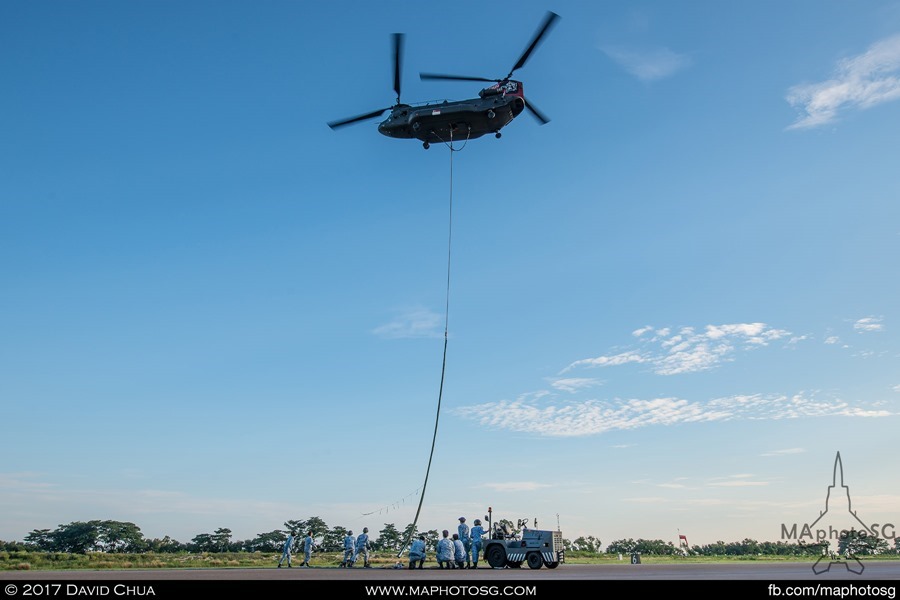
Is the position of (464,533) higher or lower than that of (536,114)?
lower

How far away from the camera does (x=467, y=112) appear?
100 feet

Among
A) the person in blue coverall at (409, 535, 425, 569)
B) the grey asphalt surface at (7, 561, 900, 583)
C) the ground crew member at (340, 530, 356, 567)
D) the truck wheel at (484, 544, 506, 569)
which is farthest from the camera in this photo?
the ground crew member at (340, 530, 356, 567)

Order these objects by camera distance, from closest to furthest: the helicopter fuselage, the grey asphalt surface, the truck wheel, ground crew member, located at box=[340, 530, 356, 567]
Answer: the grey asphalt surface
the truck wheel
ground crew member, located at box=[340, 530, 356, 567]
the helicopter fuselage

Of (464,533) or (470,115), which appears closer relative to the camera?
(464,533)

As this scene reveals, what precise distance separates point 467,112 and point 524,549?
18406 millimetres

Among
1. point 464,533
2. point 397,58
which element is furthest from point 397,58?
point 464,533

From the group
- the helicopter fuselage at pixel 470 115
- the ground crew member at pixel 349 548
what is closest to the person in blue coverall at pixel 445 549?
the ground crew member at pixel 349 548

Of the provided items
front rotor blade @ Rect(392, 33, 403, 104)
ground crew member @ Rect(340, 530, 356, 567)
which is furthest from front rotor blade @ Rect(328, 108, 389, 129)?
ground crew member @ Rect(340, 530, 356, 567)

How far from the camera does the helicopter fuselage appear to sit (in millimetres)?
30594

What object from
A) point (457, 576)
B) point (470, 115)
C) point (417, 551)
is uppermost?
point (470, 115)

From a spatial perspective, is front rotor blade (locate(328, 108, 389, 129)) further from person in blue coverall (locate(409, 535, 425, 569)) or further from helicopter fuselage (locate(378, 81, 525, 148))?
person in blue coverall (locate(409, 535, 425, 569))

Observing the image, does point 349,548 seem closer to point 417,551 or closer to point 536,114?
point 417,551

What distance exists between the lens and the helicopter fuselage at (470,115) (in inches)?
1204
